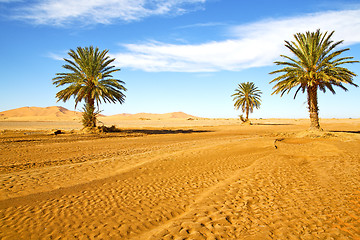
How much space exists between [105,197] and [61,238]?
188cm

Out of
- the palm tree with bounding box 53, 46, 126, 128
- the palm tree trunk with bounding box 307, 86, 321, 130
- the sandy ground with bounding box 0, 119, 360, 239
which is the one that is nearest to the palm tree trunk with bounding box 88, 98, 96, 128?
the palm tree with bounding box 53, 46, 126, 128

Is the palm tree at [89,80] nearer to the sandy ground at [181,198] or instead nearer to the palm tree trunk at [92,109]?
the palm tree trunk at [92,109]

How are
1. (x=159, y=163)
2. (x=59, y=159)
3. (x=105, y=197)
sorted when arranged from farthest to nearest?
(x=59, y=159), (x=159, y=163), (x=105, y=197)

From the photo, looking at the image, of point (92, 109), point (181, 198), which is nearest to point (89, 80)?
point (92, 109)

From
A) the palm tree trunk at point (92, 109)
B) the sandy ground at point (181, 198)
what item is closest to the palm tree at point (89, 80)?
the palm tree trunk at point (92, 109)

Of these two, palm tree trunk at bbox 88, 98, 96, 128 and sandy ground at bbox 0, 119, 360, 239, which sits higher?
palm tree trunk at bbox 88, 98, 96, 128

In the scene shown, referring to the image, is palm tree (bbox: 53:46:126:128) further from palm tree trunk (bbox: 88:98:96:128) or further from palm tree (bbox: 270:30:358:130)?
palm tree (bbox: 270:30:358:130)

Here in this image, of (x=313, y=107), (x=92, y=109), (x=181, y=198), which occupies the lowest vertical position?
(x=181, y=198)

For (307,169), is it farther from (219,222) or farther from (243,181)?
(219,222)

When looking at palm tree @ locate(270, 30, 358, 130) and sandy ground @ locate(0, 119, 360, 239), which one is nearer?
sandy ground @ locate(0, 119, 360, 239)

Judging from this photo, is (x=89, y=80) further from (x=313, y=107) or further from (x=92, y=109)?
(x=313, y=107)

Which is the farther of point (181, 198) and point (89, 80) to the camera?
point (89, 80)

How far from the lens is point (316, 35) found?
1841 centimetres

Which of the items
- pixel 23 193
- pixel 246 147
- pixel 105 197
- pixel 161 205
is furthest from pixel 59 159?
pixel 246 147
